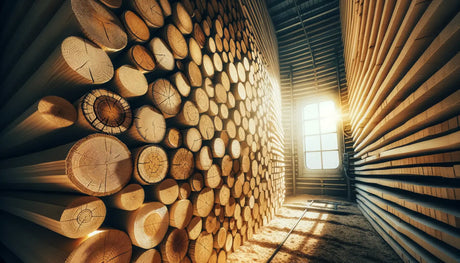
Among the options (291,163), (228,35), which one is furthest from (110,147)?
(291,163)

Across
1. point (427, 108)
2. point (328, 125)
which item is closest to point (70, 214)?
point (427, 108)

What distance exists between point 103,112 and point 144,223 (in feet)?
2.60

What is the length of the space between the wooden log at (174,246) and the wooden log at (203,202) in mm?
234

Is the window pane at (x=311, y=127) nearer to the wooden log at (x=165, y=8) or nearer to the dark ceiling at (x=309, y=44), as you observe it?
the dark ceiling at (x=309, y=44)

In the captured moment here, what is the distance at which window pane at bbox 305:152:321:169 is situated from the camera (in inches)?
284

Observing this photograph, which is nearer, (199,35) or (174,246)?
(174,246)

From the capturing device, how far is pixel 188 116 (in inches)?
70.4

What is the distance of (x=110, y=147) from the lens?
109cm

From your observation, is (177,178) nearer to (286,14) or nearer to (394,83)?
(394,83)

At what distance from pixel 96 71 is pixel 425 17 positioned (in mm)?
2128

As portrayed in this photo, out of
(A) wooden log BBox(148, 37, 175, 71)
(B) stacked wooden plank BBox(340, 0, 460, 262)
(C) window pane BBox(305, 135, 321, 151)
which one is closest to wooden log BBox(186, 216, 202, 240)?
(A) wooden log BBox(148, 37, 175, 71)

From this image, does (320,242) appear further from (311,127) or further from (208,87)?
(311,127)

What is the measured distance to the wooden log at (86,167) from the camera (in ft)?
3.11

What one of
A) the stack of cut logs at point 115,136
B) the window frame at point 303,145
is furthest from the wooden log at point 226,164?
the window frame at point 303,145
